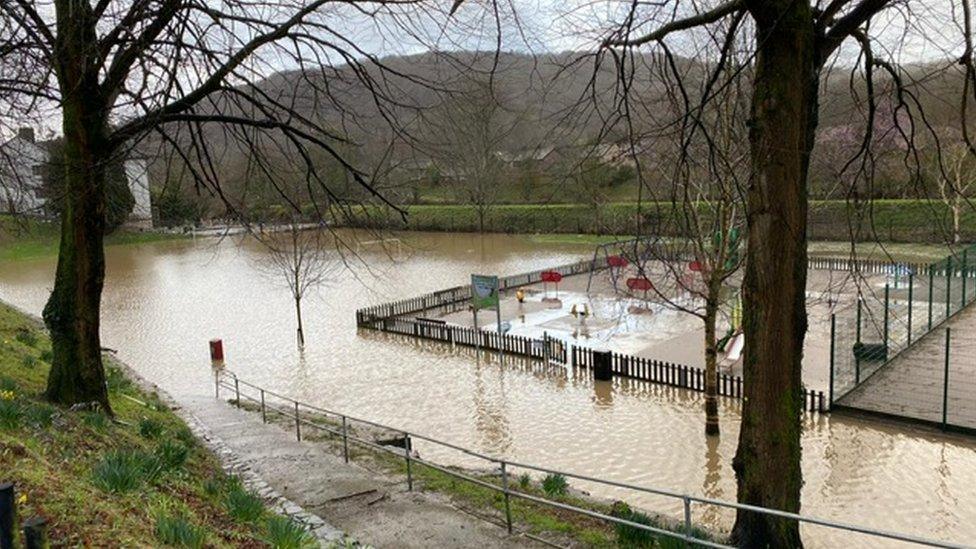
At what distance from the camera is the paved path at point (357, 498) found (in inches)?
250

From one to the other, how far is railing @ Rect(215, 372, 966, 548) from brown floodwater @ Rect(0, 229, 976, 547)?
33.7 inches

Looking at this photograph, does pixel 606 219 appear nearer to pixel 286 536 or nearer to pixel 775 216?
pixel 775 216

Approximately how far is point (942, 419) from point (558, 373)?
7994 mm

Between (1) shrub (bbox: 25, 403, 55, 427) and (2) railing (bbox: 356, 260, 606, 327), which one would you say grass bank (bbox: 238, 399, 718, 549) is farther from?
(2) railing (bbox: 356, 260, 606, 327)

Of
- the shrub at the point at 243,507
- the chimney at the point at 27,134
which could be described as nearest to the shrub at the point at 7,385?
the shrub at the point at 243,507

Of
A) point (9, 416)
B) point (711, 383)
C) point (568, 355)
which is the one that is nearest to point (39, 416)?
point (9, 416)

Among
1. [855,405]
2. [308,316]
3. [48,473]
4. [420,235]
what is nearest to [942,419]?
[855,405]

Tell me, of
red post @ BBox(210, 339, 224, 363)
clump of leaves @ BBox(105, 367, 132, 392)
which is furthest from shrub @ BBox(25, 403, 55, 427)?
red post @ BBox(210, 339, 224, 363)

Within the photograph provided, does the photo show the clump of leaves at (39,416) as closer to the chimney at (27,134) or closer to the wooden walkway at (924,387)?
the chimney at (27,134)

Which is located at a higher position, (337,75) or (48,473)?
(337,75)

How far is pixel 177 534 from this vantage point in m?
3.84

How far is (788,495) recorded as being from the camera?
5867mm

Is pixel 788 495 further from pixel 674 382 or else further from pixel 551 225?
pixel 551 225

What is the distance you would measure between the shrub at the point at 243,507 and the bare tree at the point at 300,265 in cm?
1626
